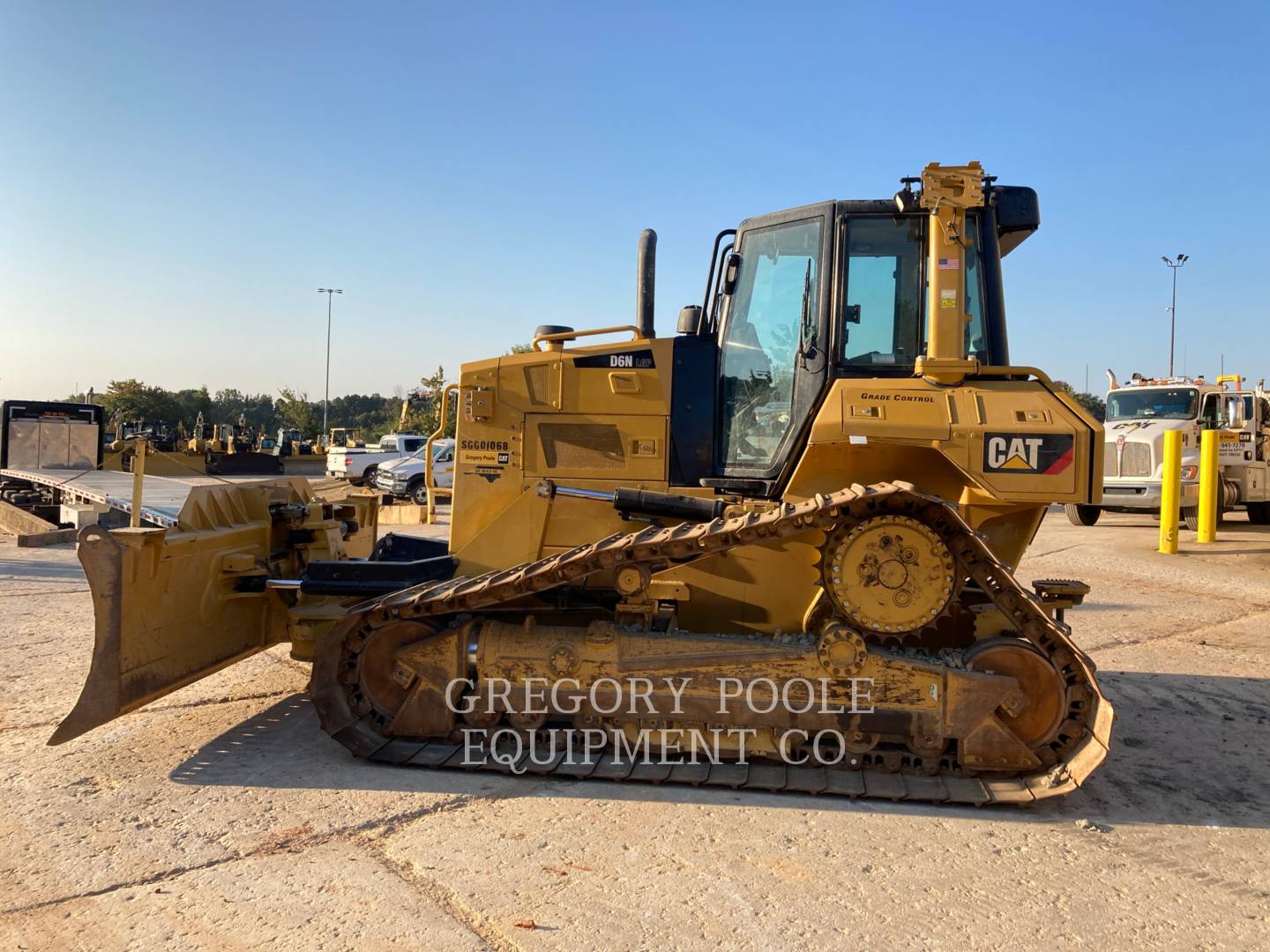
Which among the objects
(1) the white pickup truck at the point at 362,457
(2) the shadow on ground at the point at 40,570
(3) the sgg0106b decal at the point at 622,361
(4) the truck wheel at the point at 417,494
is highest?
(3) the sgg0106b decal at the point at 622,361

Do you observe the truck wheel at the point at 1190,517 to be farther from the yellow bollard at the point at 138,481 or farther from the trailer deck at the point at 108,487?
the yellow bollard at the point at 138,481

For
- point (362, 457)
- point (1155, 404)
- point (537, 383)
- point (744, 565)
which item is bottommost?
point (744, 565)

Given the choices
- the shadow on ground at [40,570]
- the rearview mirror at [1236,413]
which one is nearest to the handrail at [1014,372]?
the shadow on ground at [40,570]

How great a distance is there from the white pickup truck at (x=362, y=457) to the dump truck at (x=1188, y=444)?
18543mm

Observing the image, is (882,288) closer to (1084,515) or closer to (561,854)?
(561,854)

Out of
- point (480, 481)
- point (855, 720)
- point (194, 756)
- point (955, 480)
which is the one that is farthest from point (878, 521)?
point (194, 756)

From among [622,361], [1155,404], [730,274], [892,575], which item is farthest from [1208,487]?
[622,361]

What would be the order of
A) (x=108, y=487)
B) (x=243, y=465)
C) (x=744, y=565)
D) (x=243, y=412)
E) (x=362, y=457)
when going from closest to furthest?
(x=744, y=565) → (x=108, y=487) → (x=362, y=457) → (x=243, y=465) → (x=243, y=412)

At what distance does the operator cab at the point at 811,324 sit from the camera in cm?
492

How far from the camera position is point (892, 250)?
497 centimetres

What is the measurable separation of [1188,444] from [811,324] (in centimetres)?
1578

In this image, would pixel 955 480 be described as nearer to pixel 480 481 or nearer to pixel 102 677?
pixel 480 481

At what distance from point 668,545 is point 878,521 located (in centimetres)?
104

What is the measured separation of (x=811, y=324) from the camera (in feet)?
16.3
